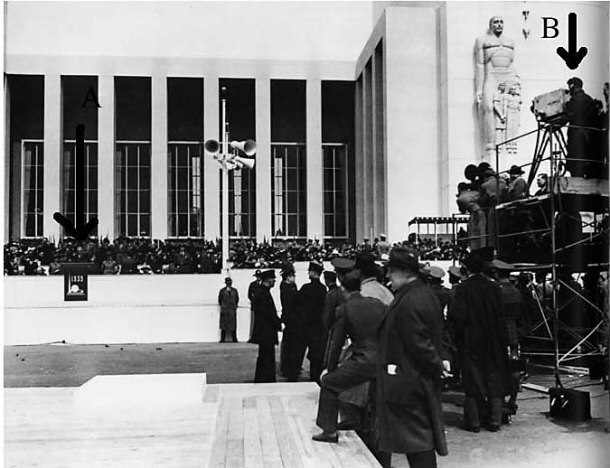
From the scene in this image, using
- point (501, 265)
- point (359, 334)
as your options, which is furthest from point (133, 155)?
point (359, 334)

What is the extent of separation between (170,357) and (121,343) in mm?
483

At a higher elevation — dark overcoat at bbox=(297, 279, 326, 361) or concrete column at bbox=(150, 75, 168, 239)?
concrete column at bbox=(150, 75, 168, 239)

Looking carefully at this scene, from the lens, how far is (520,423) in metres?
5.27

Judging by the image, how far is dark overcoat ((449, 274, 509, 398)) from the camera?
4996 millimetres

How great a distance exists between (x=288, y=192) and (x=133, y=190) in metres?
1.78

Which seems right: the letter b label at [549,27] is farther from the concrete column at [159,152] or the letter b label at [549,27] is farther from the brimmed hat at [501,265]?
the concrete column at [159,152]

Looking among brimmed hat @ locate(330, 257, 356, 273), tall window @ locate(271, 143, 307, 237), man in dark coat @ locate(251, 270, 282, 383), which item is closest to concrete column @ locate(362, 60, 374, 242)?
tall window @ locate(271, 143, 307, 237)

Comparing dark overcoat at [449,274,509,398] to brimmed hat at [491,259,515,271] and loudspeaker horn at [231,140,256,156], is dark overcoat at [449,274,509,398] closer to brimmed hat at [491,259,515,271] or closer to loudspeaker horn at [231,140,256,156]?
brimmed hat at [491,259,515,271]

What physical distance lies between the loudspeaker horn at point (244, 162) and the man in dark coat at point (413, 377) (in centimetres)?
291

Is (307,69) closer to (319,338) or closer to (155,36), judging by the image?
(155,36)

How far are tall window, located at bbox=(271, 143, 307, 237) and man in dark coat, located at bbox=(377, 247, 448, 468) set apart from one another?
3041 mm

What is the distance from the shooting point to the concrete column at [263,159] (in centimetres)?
605

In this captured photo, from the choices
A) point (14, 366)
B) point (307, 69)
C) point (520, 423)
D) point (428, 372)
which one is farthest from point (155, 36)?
point (520, 423)

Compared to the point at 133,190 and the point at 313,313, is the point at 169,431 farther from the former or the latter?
the point at 133,190
